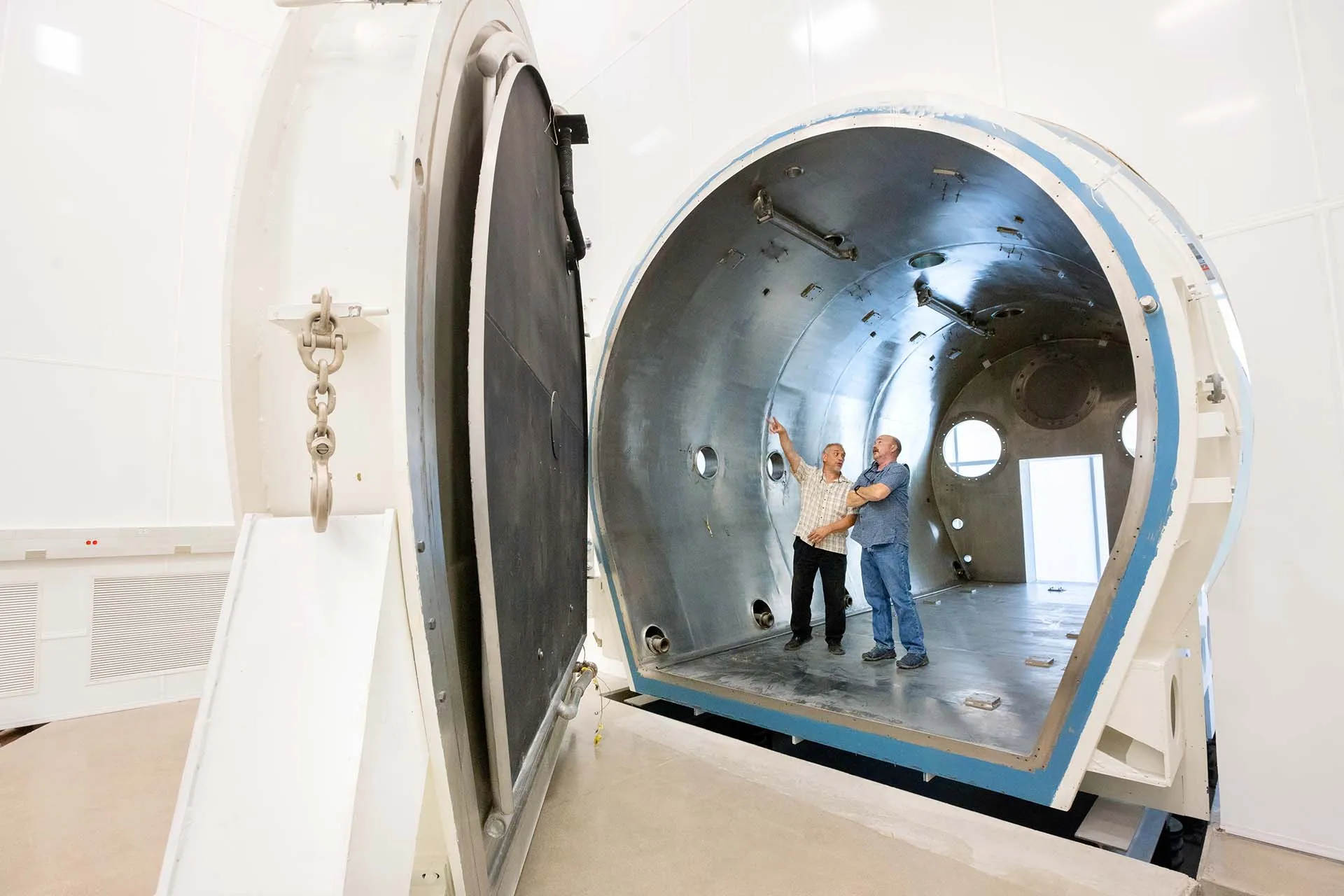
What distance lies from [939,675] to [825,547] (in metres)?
1.01

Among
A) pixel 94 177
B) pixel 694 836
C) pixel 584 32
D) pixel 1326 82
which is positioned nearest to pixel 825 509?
pixel 694 836

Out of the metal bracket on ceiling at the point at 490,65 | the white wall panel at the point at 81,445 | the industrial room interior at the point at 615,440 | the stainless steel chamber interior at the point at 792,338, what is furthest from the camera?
the white wall panel at the point at 81,445

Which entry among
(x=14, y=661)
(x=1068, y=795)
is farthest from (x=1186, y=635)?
(x=14, y=661)

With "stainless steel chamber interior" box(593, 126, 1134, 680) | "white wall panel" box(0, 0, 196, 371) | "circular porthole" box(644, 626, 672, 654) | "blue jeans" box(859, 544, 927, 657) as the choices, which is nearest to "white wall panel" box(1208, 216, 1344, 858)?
"stainless steel chamber interior" box(593, 126, 1134, 680)

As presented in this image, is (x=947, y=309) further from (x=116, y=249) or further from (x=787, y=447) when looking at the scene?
(x=116, y=249)

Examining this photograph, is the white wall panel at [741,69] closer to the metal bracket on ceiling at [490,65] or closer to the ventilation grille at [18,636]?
the metal bracket on ceiling at [490,65]

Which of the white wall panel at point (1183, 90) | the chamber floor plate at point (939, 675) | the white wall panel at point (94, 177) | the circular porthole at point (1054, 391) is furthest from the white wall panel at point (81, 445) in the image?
the circular porthole at point (1054, 391)

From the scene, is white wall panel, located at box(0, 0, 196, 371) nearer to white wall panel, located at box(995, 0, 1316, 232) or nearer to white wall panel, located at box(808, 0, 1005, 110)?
white wall panel, located at box(808, 0, 1005, 110)

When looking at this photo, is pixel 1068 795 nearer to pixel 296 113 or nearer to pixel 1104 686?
pixel 1104 686

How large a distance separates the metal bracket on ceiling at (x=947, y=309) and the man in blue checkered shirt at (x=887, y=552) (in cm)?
172

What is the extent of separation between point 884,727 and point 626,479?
1.76m

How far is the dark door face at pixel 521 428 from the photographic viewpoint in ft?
3.98

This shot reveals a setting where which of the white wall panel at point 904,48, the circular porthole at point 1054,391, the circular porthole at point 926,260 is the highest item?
the white wall panel at point 904,48

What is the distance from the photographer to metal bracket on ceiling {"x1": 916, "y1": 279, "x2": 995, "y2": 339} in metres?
4.83
